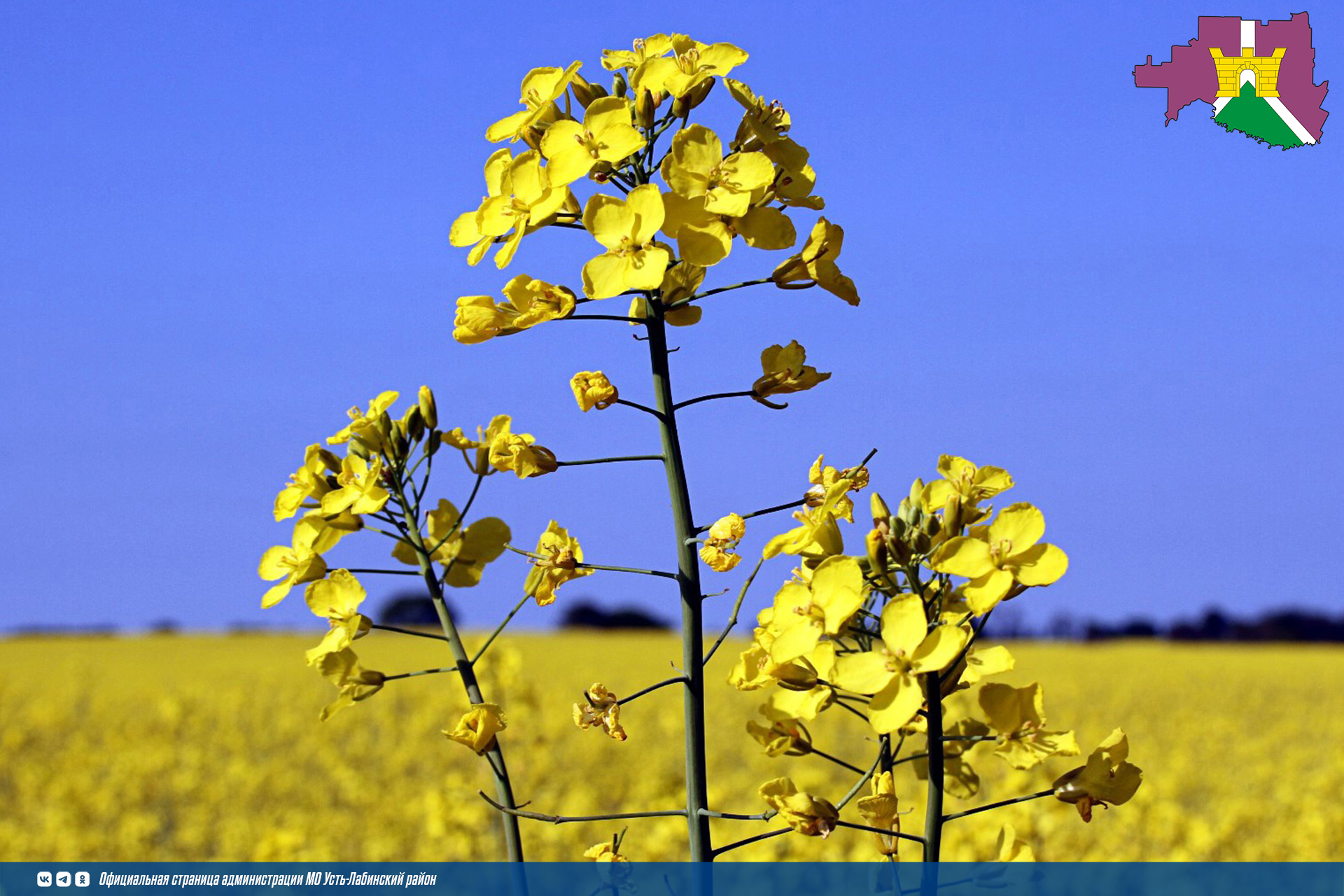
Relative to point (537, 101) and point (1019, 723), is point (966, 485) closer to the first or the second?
point (1019, 723)

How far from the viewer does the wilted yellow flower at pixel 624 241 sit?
1677mm

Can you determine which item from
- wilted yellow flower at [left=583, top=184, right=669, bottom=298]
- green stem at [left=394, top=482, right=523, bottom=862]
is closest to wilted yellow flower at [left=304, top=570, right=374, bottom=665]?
green stem at [left=394, top=482, right=523, bottom=862]

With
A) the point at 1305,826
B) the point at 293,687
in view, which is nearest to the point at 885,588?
the point at 1305,826

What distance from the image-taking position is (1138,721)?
1852 centimetres

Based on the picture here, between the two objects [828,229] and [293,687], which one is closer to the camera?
[828,229]

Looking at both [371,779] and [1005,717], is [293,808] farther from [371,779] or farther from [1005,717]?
[1005,717]

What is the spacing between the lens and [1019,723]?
1.75m

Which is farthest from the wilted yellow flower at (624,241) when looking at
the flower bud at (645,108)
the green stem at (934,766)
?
the green stem at (934,766)

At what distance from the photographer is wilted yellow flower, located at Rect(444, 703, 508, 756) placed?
→ 184 centimetres

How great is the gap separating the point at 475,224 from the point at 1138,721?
18.7 meters

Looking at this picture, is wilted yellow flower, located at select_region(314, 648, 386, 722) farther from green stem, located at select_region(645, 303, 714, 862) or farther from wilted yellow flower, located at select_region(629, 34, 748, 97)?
wilted yellow flower, located at select_region(629, 34, 748, 97)

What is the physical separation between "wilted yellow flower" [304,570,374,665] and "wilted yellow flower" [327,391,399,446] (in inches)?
9.1

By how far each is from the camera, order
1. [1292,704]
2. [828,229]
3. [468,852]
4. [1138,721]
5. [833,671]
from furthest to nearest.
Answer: [1292,704], [1138,721], [468,852], [828,229], [833,671]

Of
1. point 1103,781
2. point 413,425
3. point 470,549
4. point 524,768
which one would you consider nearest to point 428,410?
point 413,425
